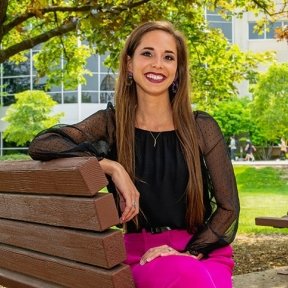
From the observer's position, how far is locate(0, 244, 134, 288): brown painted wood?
5.82ft

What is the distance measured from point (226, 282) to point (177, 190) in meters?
0.52

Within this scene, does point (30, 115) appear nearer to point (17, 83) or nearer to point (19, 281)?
point (17, 83)

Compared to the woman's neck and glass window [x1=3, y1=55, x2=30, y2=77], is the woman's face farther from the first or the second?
glass window [x1=3, y1=55, x2=30, y2=77]

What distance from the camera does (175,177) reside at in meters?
2.55

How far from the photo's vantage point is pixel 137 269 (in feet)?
6.98

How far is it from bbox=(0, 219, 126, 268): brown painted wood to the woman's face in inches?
36.4

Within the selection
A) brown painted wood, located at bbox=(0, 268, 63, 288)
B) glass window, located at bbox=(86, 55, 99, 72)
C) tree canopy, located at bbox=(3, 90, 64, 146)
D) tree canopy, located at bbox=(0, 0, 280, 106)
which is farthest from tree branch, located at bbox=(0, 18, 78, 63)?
glass window, located at bbox=(86, 55, 99, 72)

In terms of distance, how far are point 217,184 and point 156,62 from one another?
0.62 m

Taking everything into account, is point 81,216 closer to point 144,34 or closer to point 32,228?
point 32,228

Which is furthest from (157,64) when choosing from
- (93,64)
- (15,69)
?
(15,69)

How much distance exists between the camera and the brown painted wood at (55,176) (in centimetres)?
173

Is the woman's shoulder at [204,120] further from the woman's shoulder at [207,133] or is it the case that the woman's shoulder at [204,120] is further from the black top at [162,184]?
the black top at [162,184]

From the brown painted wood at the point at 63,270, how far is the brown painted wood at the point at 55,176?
0.78 ft

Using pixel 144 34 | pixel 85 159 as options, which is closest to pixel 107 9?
pixel 144 34
